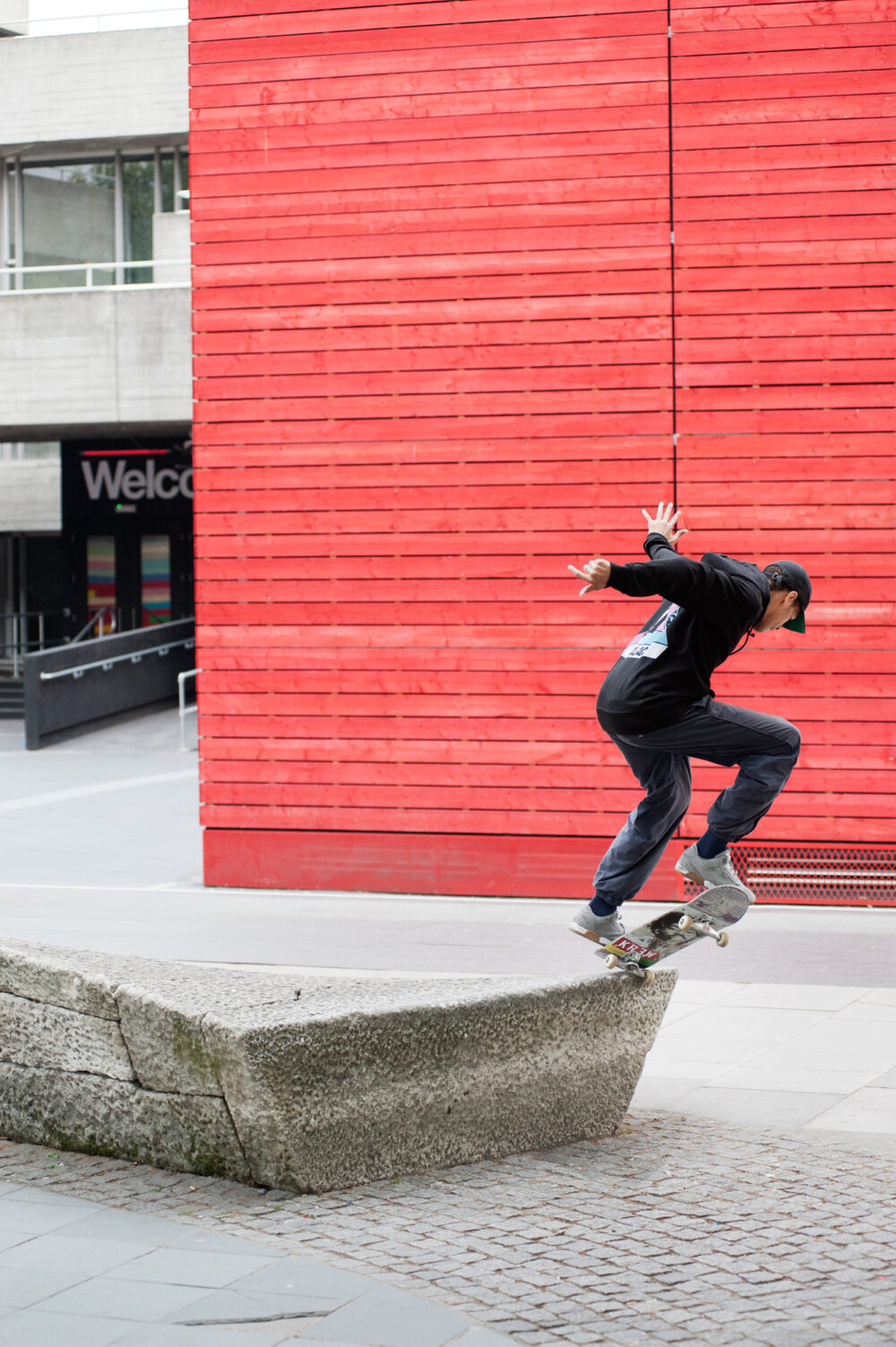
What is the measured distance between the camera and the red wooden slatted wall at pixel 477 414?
36.8ft

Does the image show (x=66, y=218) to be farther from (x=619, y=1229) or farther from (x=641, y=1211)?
(x=619, y=1229)

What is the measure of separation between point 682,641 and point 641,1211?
83.3 inches

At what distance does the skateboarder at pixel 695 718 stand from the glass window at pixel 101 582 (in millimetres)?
25551

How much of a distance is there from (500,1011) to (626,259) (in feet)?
23.4

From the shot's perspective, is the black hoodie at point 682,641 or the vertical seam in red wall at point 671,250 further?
the vertical seam in red wall at point 671,250

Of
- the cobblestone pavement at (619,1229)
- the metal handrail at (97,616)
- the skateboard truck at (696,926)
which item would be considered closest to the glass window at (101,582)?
the metal handrail at (97,616)

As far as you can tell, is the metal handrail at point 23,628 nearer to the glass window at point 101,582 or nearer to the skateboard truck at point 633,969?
the glass window at point 101,582

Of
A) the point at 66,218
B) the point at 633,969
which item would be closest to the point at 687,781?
the point at 633,969

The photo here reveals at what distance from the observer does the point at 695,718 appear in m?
6.22

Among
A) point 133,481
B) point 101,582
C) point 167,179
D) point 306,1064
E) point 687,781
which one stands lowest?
point 306,1064

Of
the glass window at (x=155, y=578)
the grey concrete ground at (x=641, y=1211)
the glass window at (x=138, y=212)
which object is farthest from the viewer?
the glass window at (x=155, y=578)

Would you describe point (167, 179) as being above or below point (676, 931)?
above

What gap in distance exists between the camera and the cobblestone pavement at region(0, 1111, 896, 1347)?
4.36 meters

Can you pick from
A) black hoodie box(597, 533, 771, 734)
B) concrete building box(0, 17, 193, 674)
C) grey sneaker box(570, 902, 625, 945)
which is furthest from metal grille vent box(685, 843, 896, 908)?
concrete building box(0, 17, 193, 674)
